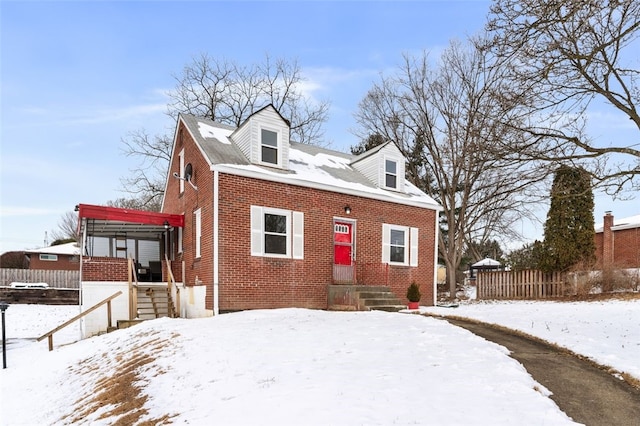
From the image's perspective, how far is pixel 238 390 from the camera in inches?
207

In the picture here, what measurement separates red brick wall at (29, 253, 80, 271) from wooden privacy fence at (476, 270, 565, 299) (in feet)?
104

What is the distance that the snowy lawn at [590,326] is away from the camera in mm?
7734

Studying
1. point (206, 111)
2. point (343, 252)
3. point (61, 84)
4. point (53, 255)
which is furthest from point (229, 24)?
point (53, 255)

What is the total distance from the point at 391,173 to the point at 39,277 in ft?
82.4

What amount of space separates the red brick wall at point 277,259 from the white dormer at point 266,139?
3.88 ft

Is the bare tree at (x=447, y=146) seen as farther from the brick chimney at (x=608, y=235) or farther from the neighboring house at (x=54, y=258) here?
the neighboring house at (x=54, y=258)

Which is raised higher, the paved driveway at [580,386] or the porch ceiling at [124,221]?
the porch ceiling at [124,221]

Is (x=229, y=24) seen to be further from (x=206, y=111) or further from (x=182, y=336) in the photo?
(x=206, y=111)

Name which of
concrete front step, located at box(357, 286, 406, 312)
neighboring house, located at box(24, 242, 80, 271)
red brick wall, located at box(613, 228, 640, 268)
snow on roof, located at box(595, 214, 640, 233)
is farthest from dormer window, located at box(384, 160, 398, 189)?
neighboring house, located at box(24, 242, 80, 271)

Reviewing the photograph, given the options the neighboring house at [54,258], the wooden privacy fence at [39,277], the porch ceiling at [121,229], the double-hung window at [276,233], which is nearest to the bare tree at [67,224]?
the neighboring house at [54,258]

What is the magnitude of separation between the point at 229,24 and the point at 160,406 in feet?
33.1

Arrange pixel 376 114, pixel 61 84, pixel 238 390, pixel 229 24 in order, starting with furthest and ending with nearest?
pixel 376 114 → pixel 61 84 → pixel 229 24 → pixel 238 390

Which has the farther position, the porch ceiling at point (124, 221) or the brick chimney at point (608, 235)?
the brick chimney at point (608, 235)

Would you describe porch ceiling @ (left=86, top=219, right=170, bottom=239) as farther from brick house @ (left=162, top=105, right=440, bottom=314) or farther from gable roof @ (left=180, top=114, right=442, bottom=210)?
gable roof @ (left=180, top=114, right=442, bottom=210)
